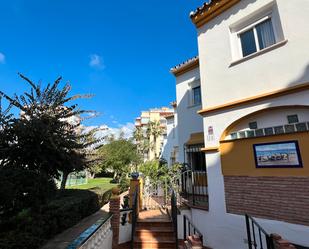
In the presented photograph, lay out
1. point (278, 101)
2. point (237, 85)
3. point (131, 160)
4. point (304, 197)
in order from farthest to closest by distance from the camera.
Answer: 1. point (131, 160)
2. point (237, 85)
3. point (278, 101)
4. point (304, 197)

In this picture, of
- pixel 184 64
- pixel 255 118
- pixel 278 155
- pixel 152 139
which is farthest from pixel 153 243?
pixel 152 139

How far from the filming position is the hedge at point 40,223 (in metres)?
5.32

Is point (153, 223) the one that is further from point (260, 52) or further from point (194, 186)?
point (260, 52)

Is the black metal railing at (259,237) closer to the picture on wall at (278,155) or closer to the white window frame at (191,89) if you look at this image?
the picture on wall at (278,155)

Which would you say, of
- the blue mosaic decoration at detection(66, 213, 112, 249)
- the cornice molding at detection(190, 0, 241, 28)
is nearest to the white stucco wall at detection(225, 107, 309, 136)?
the cornice molding at detection(190, 0, 241, 28)

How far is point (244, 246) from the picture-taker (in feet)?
20.0

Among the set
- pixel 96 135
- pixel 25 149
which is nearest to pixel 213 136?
pixel 25 149

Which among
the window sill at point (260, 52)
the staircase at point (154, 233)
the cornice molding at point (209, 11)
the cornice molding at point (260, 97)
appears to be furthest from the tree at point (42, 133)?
the window sill at point (260, 52)

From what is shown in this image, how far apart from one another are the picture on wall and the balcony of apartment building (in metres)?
2.84

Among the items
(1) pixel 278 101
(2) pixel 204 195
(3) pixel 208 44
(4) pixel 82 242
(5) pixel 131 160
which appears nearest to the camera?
(4) pixel 82 242

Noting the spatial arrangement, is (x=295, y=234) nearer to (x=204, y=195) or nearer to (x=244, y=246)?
(x=244, y=246)

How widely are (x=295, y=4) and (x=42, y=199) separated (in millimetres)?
10482

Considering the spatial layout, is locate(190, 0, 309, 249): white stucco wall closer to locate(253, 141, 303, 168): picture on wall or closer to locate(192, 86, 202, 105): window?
locate(253, 141, 303, 168): picture on wall

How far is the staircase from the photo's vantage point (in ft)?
23.7
